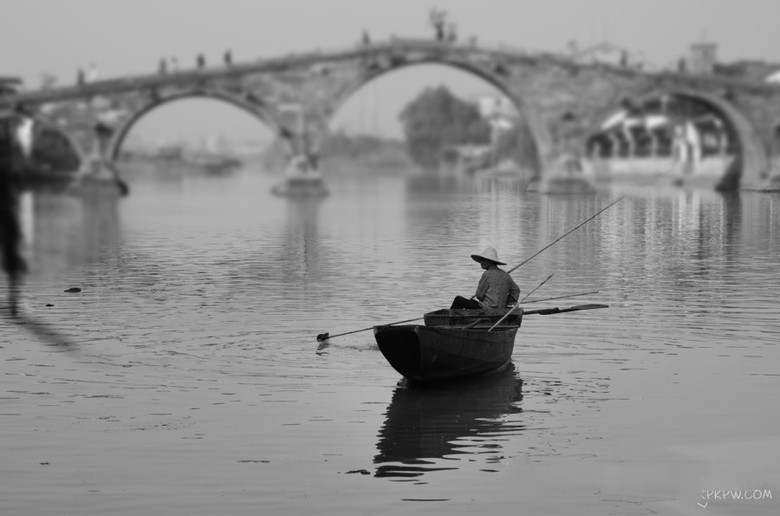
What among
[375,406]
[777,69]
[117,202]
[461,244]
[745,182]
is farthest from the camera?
[777,69]

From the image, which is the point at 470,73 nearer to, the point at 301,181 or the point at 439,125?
the point at 301,181

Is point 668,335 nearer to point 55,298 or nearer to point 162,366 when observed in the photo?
point 162,366

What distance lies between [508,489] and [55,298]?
1057 cm

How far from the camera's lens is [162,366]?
42.7ft

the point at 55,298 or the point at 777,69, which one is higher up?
the point at 777,69

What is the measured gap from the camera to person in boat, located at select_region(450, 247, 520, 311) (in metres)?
12.7

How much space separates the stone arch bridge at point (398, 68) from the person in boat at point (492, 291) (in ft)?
143

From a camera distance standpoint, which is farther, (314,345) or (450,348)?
(314,345)

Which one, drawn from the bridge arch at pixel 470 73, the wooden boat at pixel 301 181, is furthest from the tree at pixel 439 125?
the wooden boat at pixel 301 181

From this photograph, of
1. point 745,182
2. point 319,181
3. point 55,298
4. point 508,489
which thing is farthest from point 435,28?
point 508,489

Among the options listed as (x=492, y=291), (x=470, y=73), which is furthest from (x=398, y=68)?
(x=492, y=291)

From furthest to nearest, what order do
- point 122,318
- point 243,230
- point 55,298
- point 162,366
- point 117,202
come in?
point 117,202
point 243,230
point 55,298
point 122,318
point 162,366

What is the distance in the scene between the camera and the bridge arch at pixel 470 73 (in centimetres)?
5641

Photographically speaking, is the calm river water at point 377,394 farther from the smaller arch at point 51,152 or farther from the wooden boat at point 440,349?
the smaller arch at point 51,152
